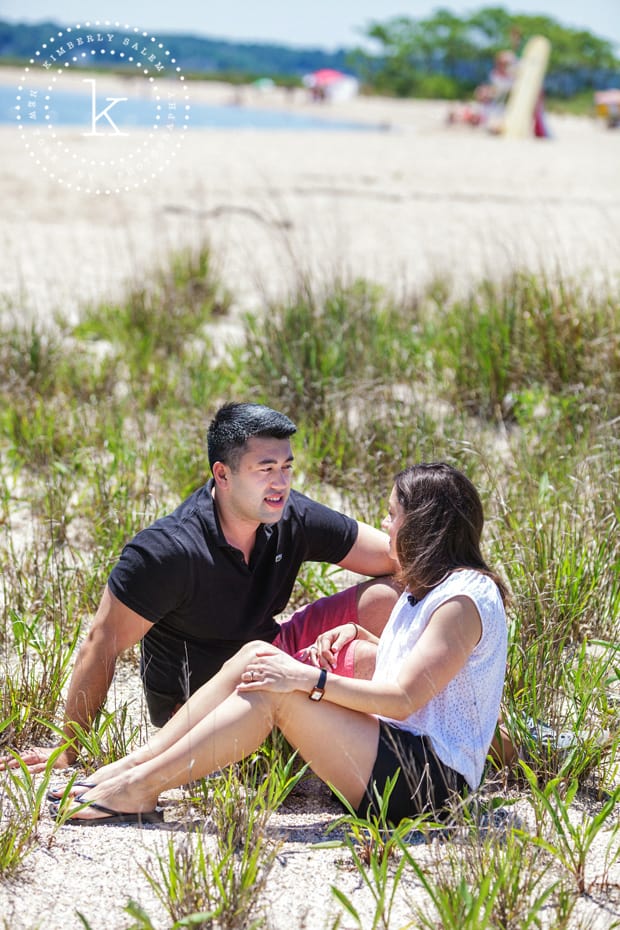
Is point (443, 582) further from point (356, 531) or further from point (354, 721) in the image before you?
point (356, 531)

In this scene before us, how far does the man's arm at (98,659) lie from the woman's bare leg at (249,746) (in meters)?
0.31

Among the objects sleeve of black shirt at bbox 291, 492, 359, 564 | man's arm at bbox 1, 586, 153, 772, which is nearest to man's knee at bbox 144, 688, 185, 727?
man's arm at bbox 1, 586, 153, 772

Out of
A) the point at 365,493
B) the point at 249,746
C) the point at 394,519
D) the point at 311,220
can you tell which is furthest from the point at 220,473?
the point at 311,220

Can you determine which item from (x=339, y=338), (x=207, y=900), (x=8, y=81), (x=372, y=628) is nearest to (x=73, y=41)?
(x=339, y=338)

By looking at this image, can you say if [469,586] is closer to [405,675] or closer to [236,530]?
[405,675]

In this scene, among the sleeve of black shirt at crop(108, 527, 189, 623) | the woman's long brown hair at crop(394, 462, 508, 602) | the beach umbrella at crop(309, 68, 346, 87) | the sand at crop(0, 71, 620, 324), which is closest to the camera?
the woman's long brown hair at crop(394, 462, 508, 602)

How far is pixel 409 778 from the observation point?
2.43m

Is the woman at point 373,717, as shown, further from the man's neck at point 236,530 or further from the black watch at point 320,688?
the man's neck at point 236,530

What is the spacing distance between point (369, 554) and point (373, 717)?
67 cm

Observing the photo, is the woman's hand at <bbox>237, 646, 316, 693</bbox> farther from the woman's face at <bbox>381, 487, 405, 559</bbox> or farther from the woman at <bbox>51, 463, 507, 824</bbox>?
the woman's face at <bbox>381, 487, 405, 559</bbox>

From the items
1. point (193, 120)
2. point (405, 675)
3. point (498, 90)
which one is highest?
point (193, 120)

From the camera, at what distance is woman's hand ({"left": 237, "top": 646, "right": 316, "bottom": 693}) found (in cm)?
244

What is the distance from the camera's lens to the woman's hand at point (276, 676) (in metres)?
2.44

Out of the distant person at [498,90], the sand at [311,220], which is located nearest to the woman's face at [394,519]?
the sand at [311,220]
